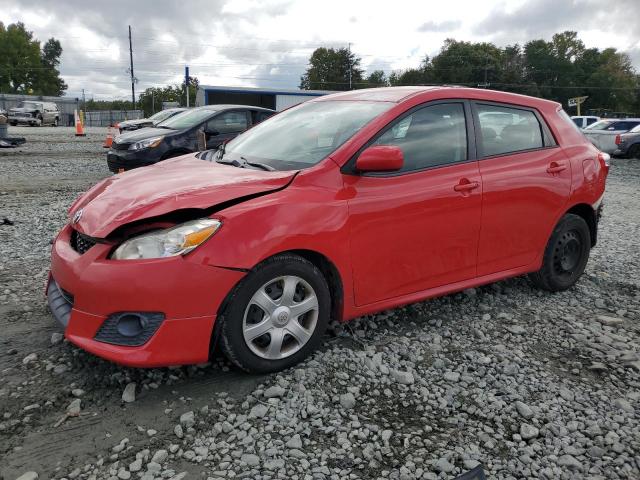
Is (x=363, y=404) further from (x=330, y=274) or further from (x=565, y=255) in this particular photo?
(x=565, y=255)

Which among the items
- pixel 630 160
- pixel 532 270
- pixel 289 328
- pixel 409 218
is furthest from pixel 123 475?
pixel 630 160

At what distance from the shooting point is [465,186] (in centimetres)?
353

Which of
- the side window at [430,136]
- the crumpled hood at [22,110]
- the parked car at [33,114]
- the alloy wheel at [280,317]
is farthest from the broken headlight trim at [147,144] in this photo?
the crumpled hood at [22,110]

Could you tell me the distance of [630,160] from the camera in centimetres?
1919

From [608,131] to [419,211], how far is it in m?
20.1

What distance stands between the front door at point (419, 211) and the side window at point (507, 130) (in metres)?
0.16

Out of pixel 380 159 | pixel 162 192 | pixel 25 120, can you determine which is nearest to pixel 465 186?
pixel 380 159

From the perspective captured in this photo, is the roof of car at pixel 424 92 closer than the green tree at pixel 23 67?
Yes

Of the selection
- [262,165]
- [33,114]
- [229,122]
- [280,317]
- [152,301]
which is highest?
[33,114]

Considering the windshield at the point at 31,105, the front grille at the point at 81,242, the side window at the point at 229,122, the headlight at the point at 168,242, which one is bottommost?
the front grille at the point at 81,242

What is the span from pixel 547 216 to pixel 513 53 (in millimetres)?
98741

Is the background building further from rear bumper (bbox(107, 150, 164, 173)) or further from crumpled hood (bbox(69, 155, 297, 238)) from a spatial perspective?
crumpled hood (bbox(69, 155, 297, 238))

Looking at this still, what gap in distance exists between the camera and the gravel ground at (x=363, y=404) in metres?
2.28

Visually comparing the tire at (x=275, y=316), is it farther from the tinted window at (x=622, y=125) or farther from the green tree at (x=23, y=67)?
the green tree at (x=23, y=67)
